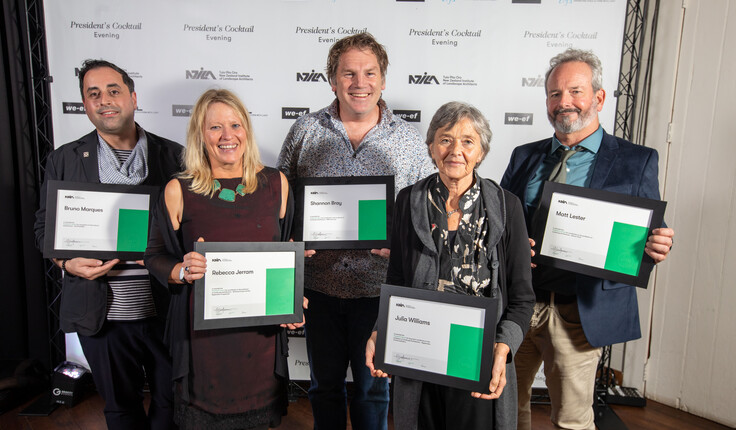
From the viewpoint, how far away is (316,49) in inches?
118

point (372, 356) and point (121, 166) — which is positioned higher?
point (121, 166)

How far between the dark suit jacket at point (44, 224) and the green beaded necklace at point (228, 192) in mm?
625

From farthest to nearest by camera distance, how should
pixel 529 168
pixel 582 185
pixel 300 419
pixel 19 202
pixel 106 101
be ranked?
pixel 19 202 → pixel 300 419 → pixel 106 101 → pixel 529 168 → pixel 582 185

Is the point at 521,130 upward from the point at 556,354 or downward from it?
upward

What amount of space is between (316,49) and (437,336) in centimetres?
231

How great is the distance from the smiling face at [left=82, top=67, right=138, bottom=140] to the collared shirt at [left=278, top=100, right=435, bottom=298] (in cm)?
82

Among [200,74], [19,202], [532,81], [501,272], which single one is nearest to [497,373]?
[501,272]

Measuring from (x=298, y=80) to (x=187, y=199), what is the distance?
5.49ft

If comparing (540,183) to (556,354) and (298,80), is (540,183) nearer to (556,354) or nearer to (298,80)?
(556,354)

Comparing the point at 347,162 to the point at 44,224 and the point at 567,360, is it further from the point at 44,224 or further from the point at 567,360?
the point at 44,224

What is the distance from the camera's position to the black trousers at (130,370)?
6.66 feet

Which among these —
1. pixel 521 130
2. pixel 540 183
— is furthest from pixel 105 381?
pixel 521 130

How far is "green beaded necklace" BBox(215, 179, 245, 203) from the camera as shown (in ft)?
5.39

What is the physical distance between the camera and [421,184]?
1.55m
